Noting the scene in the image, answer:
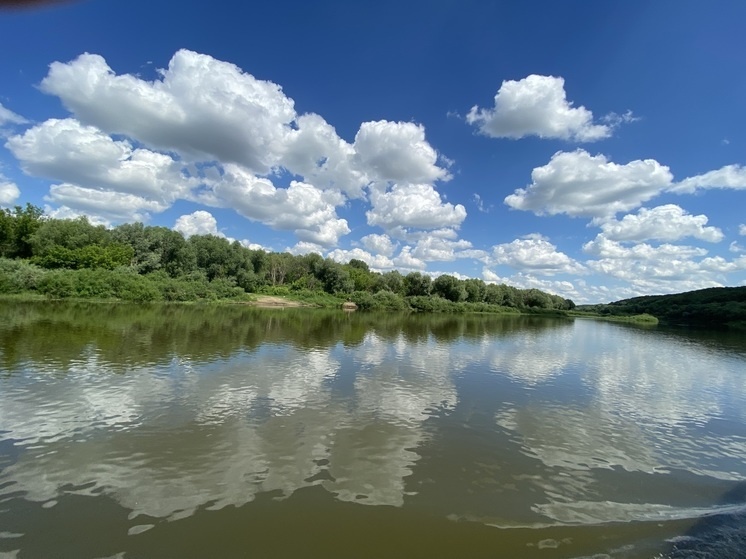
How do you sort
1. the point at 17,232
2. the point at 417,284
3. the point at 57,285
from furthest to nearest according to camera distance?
the point at 417,284
the point at 17,232
the point at 57,285

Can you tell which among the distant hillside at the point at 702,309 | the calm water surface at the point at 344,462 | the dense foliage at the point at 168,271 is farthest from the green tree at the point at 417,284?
the calm water surface at the point at 344,462

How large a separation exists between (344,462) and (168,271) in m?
89.2

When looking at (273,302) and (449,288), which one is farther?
(449,288)

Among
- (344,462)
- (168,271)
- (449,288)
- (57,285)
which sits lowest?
(344,462)

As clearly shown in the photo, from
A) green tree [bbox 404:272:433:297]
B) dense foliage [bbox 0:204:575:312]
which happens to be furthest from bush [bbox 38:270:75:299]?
green tree [bbox 404:272:433:297]

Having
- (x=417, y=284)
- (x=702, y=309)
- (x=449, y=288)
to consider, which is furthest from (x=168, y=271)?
(x=702, y=309)

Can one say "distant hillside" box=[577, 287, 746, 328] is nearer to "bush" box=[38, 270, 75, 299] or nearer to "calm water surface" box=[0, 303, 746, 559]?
"calm water surface" box=[0, 303, 746, 559]

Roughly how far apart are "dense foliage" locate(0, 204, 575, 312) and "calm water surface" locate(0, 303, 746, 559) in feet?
138

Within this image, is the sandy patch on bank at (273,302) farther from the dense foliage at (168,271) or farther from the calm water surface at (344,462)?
the calm water surface at (344,462)

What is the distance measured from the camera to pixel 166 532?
22.3 ft

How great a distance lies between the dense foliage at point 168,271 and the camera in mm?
57281

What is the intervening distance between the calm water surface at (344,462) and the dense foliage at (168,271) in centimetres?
4210

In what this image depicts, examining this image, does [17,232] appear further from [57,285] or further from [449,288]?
[449,288]

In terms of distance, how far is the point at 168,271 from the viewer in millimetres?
86125
